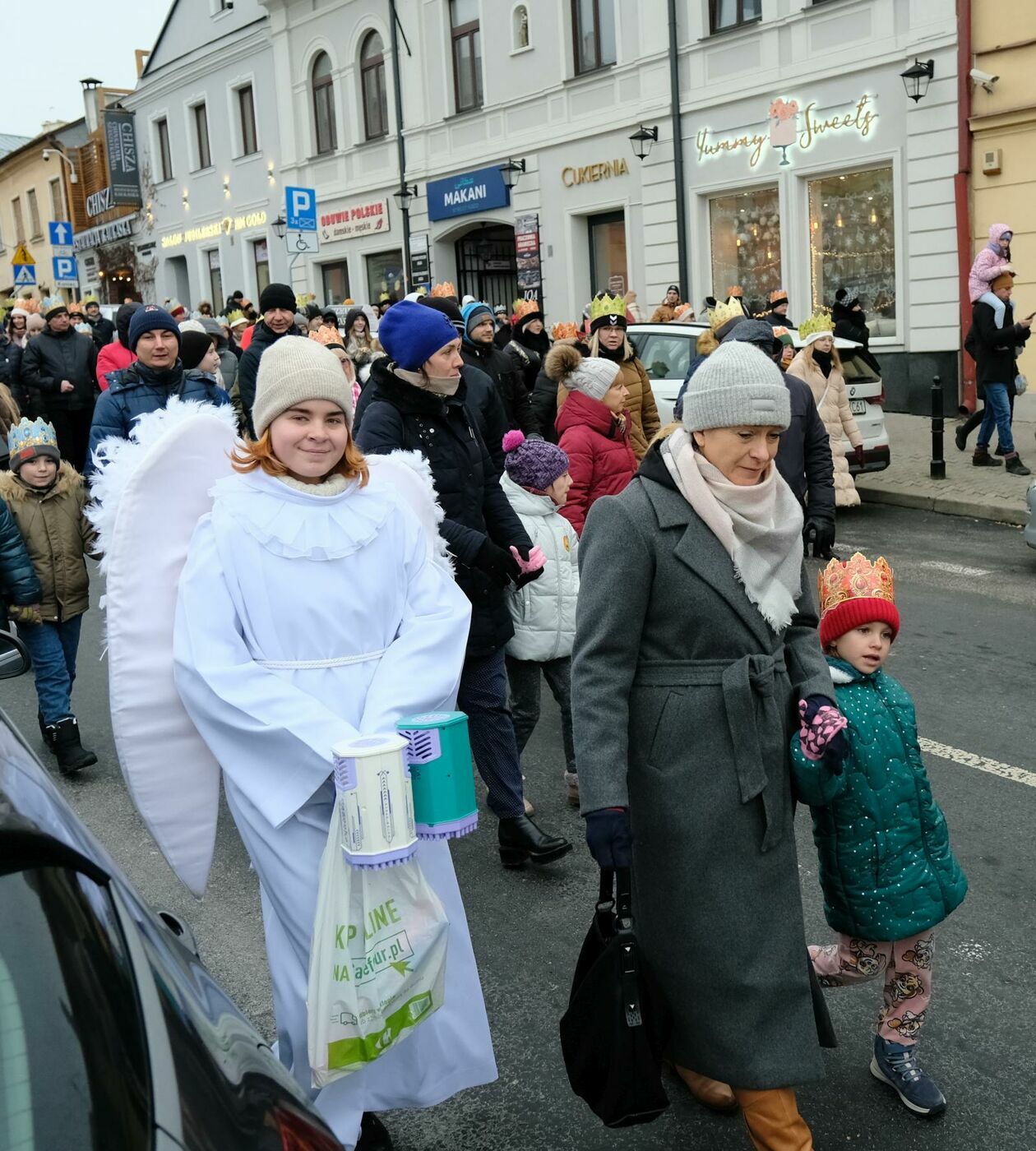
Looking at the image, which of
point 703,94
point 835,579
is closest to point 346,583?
point 835,579

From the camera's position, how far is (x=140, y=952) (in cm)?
173

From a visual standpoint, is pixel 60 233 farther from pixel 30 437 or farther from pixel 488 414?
pixel 488 414

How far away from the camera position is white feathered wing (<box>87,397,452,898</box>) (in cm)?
286

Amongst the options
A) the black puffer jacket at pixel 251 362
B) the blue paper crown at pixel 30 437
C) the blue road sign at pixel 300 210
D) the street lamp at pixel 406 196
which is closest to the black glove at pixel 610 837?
the blue paper crown at pixel 30 437

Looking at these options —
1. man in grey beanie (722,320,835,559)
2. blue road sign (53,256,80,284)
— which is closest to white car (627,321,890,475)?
man in grey beanie (722,320,835,559)

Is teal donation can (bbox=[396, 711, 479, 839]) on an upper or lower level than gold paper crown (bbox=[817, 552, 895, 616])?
lower

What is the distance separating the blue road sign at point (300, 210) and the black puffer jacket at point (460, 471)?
16.0 meters

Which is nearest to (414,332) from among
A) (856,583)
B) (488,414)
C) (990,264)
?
(488,414)

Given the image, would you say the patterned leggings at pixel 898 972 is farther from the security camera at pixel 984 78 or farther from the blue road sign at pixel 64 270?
the blue road sign at pixel 64 270

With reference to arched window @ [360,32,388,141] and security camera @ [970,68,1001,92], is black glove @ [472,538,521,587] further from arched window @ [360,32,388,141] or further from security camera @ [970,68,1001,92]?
arched window @ [360,32,388,141]

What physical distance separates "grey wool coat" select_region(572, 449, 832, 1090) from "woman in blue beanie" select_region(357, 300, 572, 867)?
55.7 inches

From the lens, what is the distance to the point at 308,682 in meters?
2.85

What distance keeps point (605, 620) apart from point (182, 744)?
1.00m

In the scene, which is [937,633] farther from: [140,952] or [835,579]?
[140,952]
